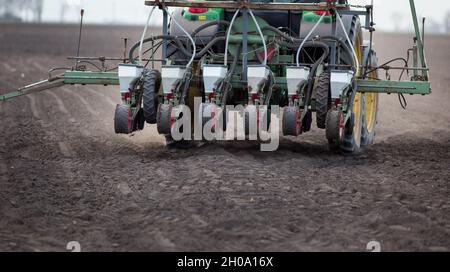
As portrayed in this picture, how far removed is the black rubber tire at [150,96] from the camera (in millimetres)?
9469

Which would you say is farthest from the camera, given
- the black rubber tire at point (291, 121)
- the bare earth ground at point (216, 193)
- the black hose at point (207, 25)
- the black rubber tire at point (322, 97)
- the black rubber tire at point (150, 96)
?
the black hose at point (207, 25)

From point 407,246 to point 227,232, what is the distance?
1.19m

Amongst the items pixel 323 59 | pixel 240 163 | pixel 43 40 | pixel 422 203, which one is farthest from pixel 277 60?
pixel 43 40

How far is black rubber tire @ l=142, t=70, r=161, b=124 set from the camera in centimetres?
947

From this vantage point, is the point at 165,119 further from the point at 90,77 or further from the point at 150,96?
the point at 90,77

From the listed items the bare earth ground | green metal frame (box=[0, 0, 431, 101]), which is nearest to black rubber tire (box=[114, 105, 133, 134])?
the bare earth ground

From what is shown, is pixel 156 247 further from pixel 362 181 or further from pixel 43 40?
pixel 43 40

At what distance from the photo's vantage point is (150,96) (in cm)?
947

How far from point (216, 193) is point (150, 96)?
2472mm

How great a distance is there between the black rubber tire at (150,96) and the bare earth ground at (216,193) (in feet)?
1.41

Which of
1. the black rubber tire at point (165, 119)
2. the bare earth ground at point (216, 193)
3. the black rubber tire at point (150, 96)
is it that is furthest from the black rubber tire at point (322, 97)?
the black rubber tire at point (150, 96)

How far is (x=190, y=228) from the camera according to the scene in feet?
20.4

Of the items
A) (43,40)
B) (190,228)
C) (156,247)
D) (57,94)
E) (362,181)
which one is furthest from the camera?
(43,40)

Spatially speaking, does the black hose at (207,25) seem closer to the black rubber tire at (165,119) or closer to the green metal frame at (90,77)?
the green metal frame at (90,77)
